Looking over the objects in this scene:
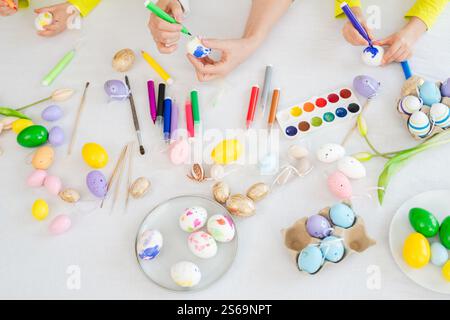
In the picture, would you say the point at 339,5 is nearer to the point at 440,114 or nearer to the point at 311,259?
the point at 440,114

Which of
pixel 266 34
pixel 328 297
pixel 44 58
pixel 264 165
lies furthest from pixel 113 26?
pixel 328 297

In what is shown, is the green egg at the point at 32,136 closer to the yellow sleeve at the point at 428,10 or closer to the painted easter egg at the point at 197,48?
the painted easter egg at the point at 197,48

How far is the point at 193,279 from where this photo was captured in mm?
659

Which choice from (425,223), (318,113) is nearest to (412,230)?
(425,223)

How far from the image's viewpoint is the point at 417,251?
0.65 m

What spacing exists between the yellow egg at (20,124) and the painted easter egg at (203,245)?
0.34 meters

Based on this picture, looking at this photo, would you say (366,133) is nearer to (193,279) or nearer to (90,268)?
(193,279)

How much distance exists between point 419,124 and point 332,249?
0.77 ft

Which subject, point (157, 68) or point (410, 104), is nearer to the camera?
point (410, 104)

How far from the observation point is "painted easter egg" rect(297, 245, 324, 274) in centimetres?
64

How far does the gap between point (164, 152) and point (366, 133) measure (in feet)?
1.05

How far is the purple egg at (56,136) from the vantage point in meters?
0.78

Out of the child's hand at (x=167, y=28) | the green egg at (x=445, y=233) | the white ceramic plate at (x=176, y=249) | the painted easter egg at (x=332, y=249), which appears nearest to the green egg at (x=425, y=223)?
the green egg at (x=445, y=233)

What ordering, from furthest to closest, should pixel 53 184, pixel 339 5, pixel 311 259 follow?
1. pixel 339 5
2. pixel 53 184
3. pixel 311 259
